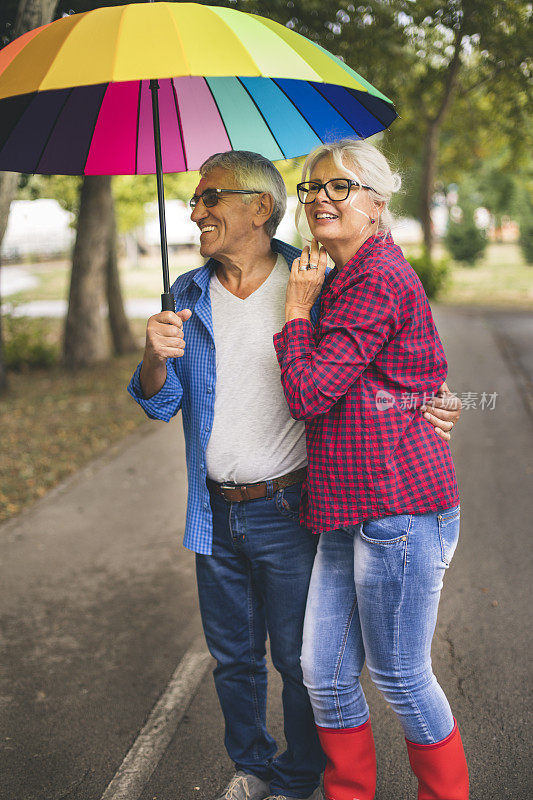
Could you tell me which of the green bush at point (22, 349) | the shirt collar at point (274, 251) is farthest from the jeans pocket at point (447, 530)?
the green bush at point (22, 349)

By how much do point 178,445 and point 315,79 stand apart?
640 centimetres

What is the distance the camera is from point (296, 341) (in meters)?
2.21

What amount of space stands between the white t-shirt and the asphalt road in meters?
1.34

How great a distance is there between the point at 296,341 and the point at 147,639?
248 cm

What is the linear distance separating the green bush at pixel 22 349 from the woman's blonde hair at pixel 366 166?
11.1 meters

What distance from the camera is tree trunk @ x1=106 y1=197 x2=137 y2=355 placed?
13477 mm

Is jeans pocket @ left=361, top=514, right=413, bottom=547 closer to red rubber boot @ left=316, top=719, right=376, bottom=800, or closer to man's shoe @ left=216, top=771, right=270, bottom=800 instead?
red rubber boot @ left=316, top=719, right=376, bottom=800

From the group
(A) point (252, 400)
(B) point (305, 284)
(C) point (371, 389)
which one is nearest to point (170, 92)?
(B) point (305, 284)

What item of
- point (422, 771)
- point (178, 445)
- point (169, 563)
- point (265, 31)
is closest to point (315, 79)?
point (265, 31)

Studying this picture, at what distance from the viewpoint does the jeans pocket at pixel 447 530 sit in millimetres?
2266

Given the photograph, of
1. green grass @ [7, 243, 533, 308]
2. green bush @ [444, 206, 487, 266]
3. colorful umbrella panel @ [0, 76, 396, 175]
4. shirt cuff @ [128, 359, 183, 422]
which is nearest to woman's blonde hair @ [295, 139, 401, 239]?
colorful umbrella panel @ [0, 76, 396, 175]

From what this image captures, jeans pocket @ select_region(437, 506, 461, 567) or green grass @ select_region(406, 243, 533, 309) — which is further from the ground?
jeans pocket @ select_region(437, 506, 461, 567)

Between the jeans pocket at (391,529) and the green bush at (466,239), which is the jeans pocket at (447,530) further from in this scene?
the green bush at (466,239)

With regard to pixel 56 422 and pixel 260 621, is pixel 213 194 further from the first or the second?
pixel 56 422
